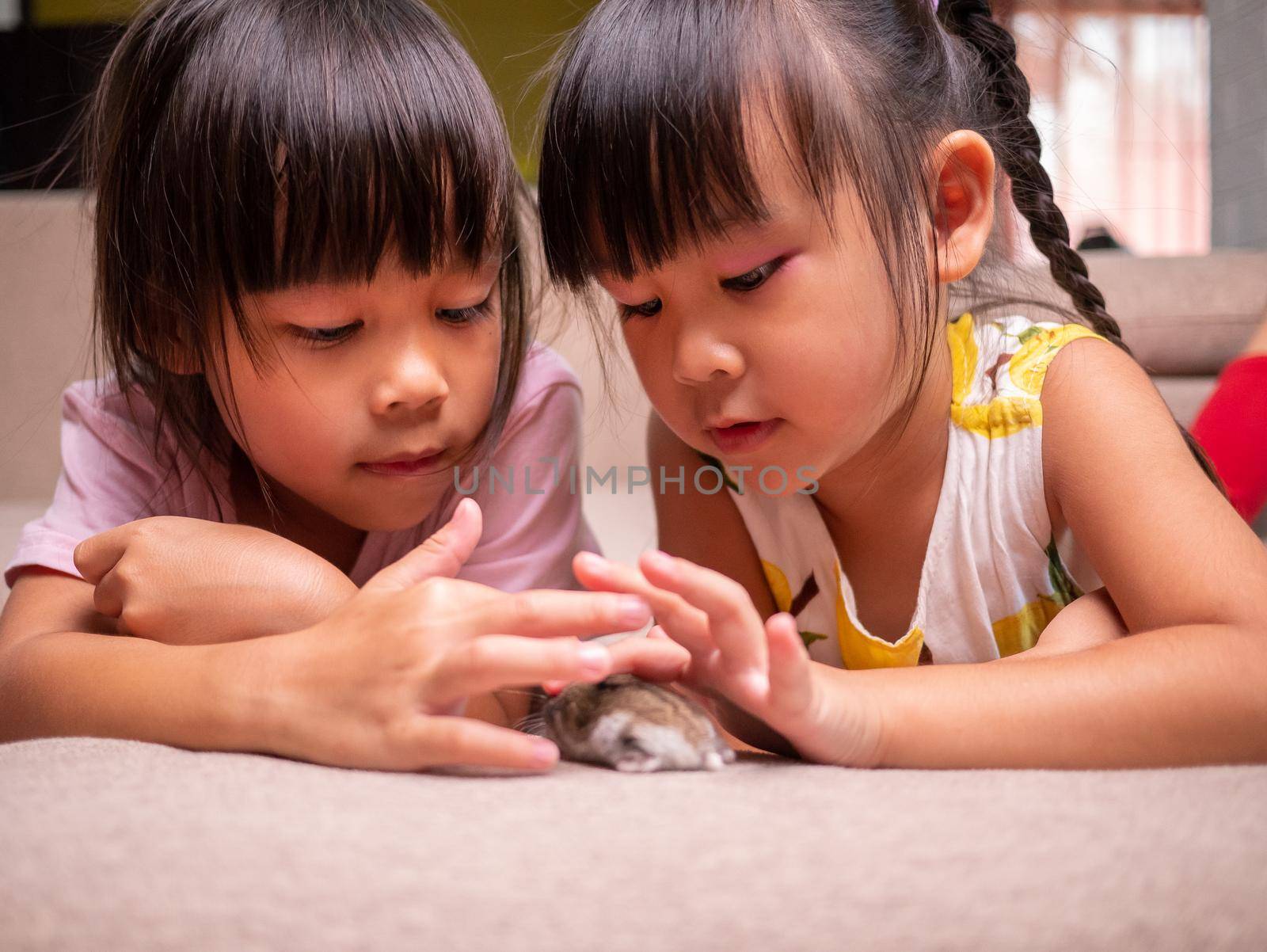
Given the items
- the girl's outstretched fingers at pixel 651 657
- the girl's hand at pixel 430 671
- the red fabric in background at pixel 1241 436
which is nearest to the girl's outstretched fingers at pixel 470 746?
the girl's hand at pixel 430 671

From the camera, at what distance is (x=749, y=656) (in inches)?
27.9

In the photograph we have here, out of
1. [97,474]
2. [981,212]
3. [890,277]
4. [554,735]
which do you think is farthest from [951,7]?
[97,474]

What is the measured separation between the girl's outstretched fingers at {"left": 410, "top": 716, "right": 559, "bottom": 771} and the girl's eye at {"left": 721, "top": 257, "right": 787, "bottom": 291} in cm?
46

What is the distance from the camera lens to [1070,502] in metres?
1.00

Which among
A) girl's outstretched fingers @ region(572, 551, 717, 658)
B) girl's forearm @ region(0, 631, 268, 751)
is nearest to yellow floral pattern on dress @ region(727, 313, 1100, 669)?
girl's outstretched fingers @ region(572, 551, 717, 658)

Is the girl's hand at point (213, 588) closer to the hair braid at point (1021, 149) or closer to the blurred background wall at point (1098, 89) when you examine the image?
the blurred background wall at point (1098, 89)

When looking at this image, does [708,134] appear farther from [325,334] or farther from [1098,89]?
[1098,89]

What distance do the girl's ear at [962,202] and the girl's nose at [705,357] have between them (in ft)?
0.87

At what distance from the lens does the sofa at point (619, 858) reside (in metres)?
0.47

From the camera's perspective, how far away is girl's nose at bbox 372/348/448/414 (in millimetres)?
979

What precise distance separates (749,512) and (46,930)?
91 centimetres

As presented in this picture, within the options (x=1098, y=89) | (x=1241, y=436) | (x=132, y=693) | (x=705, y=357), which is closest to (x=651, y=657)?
(x=705, y=357)

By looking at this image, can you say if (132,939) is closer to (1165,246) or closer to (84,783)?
(84,783)

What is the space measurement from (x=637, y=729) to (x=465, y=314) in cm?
51
